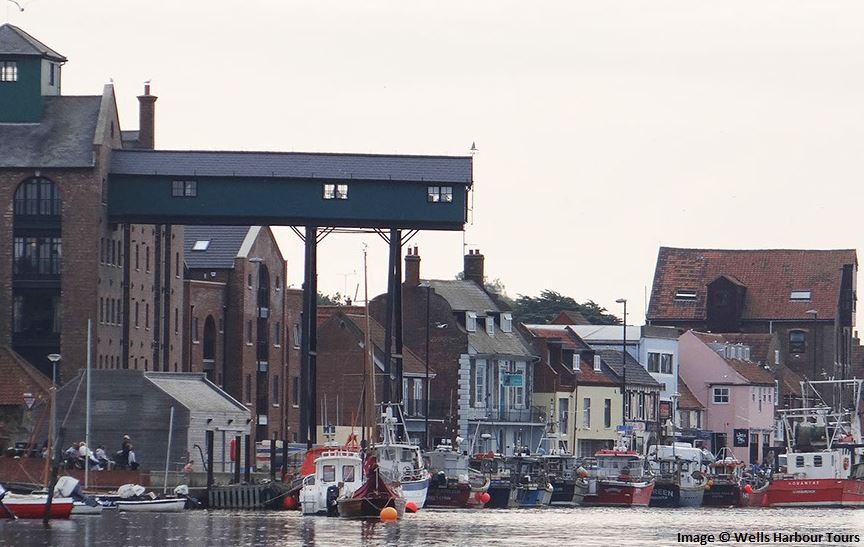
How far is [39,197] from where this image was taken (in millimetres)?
111875

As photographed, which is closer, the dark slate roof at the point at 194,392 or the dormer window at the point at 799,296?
the dark slate roof at the point at 194,392

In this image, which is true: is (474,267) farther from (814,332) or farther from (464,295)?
(814,332)

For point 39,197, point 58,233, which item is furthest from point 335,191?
point 39,197

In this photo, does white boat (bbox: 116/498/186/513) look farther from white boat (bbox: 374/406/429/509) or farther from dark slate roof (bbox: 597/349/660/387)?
dark slate roof (bbox: 597/349/660/387)

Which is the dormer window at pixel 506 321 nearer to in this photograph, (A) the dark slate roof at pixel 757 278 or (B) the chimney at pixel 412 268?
(B) the chimney at pixel 412 268

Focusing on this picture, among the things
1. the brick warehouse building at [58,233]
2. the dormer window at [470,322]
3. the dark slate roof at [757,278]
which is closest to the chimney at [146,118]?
the brick warehouse building at [58,233]

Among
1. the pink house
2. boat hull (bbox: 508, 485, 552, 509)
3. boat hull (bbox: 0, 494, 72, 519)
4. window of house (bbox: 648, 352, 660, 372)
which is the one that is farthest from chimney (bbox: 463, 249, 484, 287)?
boat hull (bbox: 0, 494, 72, 519)

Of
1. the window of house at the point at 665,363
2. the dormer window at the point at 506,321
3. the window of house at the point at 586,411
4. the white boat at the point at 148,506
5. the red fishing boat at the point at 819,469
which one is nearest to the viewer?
the white boat at the point at 148,506

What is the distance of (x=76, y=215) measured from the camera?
111312 mm

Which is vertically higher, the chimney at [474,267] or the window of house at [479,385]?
the chimney at [474,267]

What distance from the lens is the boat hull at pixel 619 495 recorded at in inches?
4579

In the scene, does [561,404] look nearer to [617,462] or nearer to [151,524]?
[617,462]

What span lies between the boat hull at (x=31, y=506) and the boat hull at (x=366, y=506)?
36.8 ft

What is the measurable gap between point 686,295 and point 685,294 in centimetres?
12
